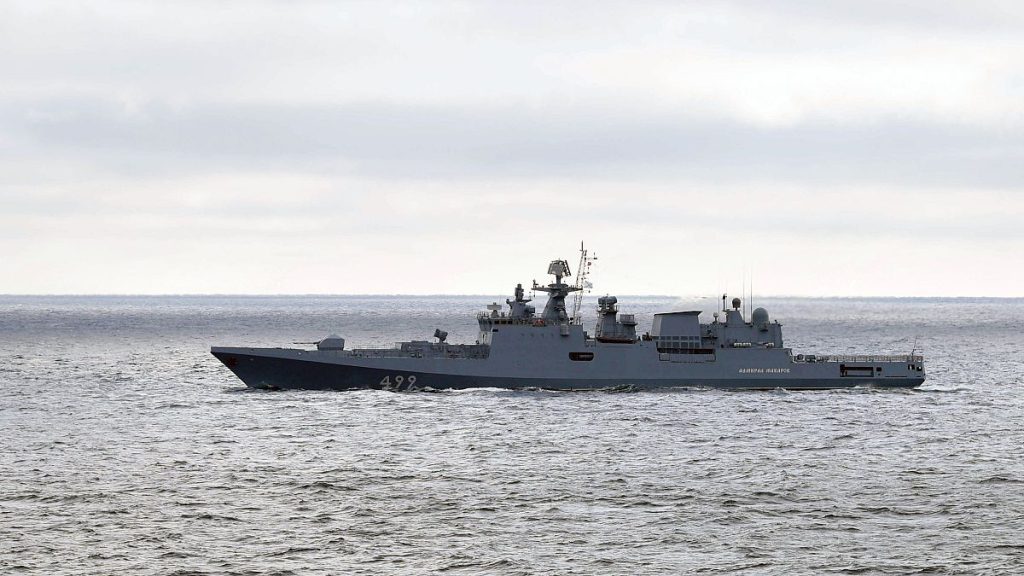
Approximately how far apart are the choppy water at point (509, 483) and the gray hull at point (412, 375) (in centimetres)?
88

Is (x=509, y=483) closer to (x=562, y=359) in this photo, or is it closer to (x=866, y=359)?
(x=562, y=359)

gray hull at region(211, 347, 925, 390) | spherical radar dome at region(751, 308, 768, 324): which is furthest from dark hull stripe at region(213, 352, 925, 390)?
spherical radar dome at region(751, 308, 768, 324)

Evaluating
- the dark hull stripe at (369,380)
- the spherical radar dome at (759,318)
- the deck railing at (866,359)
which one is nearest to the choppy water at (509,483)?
the dark hull stripe at (369,380)

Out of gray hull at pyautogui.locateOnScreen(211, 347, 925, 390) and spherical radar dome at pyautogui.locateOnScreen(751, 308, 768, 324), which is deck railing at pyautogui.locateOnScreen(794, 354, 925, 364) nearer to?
spherical radar dome at pyautogui.locateOnScreen(751, 308, 768, 324)

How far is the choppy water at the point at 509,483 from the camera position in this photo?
23172mm

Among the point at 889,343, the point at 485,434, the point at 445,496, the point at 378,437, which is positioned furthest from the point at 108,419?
the point at 889,343

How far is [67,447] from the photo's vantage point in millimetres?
36344

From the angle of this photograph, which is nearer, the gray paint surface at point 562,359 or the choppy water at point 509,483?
the choppy water at point 509,483

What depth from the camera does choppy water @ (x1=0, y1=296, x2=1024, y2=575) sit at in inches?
912

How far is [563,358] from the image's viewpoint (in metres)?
52.7

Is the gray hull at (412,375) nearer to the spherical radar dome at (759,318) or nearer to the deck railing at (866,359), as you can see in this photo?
the spherical radar dome at (759,318)

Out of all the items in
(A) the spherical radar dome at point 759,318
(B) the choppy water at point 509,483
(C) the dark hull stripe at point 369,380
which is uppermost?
(A) the spherical radar dome at point 759,318

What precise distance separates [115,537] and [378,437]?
49.8ft

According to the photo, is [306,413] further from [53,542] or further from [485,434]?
[53,542]
